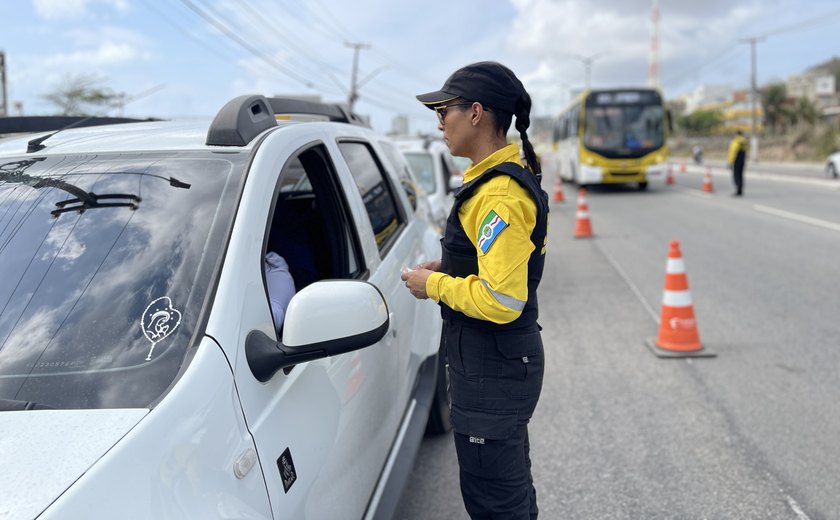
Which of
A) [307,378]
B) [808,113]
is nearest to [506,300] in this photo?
[307,378]

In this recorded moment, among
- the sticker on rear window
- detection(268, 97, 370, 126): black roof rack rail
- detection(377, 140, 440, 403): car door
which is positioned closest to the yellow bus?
detection(377, 140, 440, 403): car door

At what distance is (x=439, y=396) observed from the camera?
401 cm

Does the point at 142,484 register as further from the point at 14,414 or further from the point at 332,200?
the point at 332,200

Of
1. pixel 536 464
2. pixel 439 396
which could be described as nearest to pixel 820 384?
pixel 536 464

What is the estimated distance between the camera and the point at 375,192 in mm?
3553

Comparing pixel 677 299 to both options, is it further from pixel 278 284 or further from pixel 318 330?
pixel 318 330

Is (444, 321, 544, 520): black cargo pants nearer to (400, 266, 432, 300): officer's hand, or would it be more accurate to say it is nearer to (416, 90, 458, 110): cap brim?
(400, 266, 432, 300): officer's hand

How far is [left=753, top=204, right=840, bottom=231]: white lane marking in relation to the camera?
1263cm

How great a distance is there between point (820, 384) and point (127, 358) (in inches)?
188

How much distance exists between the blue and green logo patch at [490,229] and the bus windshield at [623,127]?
21331 millimetres

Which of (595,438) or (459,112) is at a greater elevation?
(459,112)

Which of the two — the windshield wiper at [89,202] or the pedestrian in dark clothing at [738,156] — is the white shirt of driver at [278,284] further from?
the pedestrian in dark clothing at [738,156]

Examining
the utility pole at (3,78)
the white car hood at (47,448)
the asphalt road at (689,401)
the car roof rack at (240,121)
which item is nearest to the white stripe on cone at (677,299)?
the asphalt road at (689,401)

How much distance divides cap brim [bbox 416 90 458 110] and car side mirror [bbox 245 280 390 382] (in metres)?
0.71
